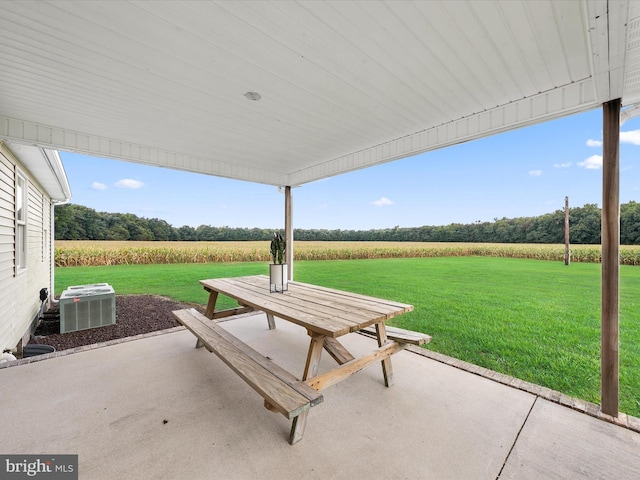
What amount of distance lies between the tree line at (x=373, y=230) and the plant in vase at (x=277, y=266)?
10.3 ft

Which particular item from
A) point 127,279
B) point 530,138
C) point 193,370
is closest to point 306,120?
point 193,370

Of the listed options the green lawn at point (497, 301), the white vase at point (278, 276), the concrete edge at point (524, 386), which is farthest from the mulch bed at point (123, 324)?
the white vase at point (278, 276)

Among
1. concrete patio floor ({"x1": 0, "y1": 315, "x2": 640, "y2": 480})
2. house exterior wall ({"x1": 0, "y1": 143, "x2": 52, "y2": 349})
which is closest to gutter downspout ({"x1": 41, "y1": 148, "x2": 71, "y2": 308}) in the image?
house exterior wall ({"x1": 0, "y1": 143, "x2": 52, "y2": 349})

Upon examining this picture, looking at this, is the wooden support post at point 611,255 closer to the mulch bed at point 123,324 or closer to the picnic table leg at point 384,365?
the picnic table leg at point 384,365

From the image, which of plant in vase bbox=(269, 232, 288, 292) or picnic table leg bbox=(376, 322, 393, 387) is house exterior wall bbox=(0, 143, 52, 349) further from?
picnic table leg bbox=(376, 322, 393, 387)

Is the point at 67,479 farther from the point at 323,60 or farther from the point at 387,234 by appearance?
the point at 387,234

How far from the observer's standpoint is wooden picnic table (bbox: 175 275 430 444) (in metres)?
1.78

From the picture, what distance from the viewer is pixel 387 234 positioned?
9.85 meters

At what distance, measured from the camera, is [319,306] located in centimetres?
232

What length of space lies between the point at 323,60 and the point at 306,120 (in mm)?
1009

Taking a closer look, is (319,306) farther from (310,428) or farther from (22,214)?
(22,214)

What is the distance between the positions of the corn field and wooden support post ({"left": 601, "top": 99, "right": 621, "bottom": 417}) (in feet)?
17.4

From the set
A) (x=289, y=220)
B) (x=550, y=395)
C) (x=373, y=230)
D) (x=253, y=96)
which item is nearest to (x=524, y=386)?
(x=550, y=395)

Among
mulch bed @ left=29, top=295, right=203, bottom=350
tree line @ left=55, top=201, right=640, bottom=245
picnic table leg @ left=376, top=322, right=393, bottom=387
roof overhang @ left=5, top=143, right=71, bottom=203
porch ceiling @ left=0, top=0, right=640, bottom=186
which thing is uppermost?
porch ceiling @ left=0, top=0, right=640, bottom=186
